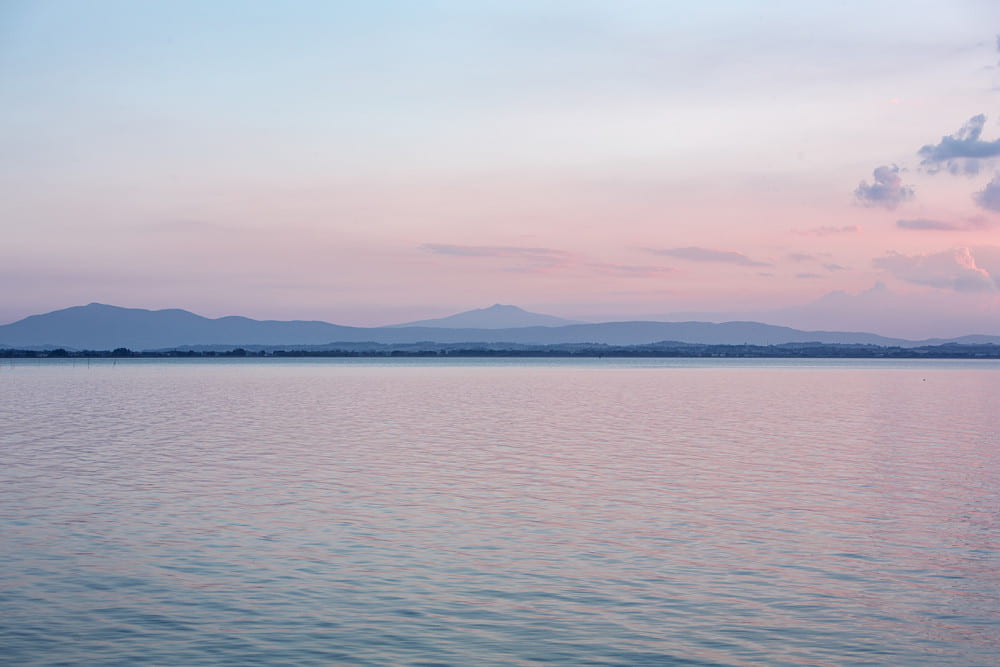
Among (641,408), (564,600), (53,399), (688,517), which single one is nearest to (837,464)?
(688,517)

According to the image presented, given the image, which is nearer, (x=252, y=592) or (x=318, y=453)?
(x=252, y=592)

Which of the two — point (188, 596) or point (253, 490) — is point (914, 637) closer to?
point (188, 596)

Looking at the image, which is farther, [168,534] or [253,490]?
[253,490]

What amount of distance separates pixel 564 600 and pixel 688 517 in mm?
8559

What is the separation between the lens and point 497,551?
20.9 metres

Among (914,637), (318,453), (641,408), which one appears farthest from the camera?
(641,408)

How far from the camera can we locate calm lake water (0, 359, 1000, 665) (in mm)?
14906

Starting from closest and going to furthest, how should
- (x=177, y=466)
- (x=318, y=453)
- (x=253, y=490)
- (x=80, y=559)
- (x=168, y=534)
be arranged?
(x=80, y=559) < (x=168, y=534) < (x=253, y=490) < (x=177, y=466) < (x=318, y=453)

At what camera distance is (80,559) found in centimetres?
1989

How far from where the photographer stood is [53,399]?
8256 cm

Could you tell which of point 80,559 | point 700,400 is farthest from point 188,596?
point 700,400

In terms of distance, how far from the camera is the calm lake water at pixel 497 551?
14906 millimetres

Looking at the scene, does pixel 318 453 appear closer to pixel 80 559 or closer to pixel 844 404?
pixel 80 559

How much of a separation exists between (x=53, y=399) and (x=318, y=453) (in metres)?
52.9
